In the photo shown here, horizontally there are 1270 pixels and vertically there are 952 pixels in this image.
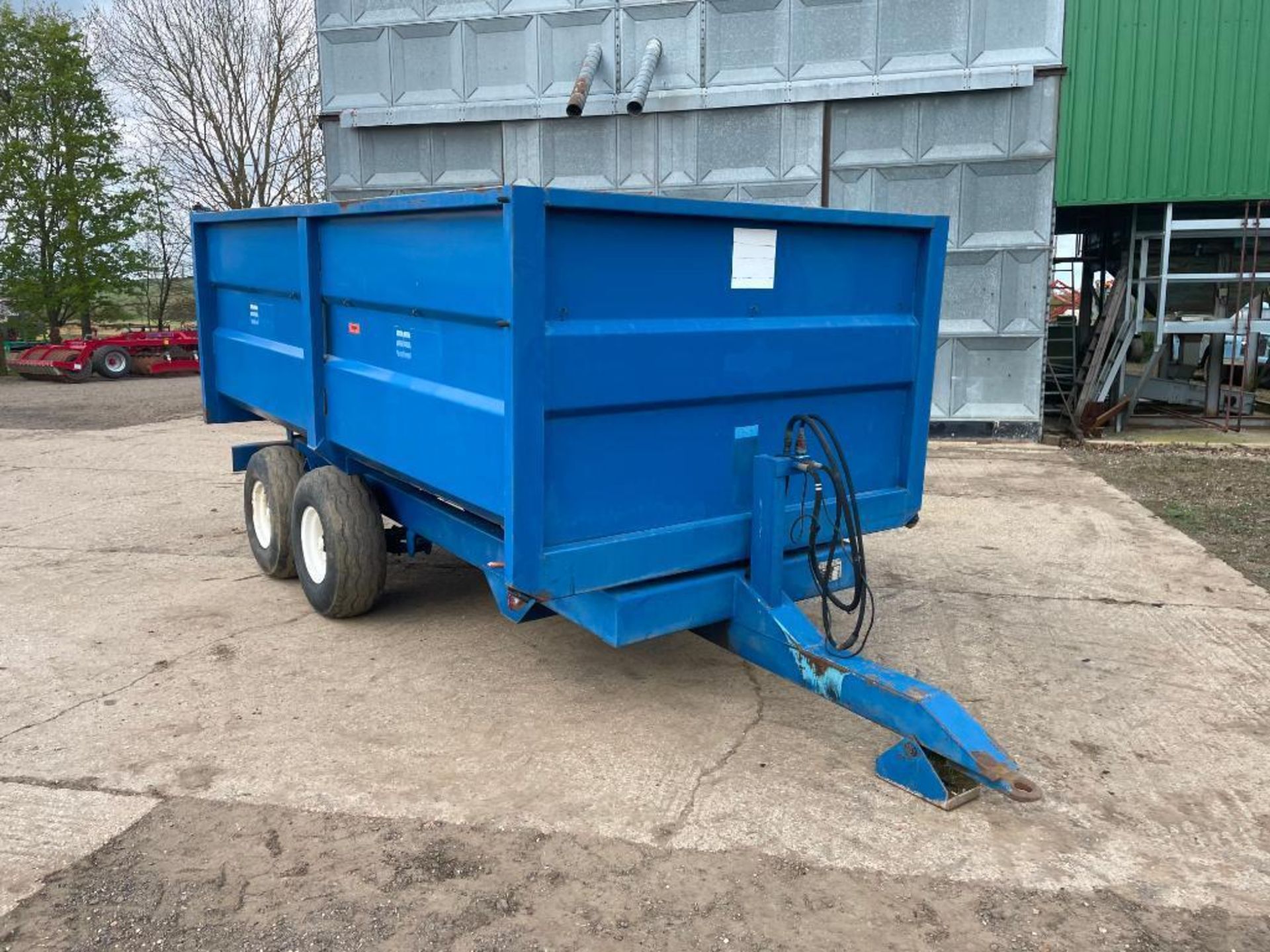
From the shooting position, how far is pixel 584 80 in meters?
11.4

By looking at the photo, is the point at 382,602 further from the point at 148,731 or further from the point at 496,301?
the point at 496,301

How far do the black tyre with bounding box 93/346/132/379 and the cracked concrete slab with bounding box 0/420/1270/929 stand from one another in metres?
14.1

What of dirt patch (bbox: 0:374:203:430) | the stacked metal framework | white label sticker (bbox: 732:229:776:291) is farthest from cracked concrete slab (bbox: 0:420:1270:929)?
dirt patch (bbox: 0:374:203:430)

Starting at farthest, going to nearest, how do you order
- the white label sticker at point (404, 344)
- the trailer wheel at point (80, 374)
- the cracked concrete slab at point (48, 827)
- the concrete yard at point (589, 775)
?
the trailer wheel at point (80, 374), the white label sticker at point (404, 344), the cracked concrete slab at point (48, 827), the concrete yard at point (589, 775)

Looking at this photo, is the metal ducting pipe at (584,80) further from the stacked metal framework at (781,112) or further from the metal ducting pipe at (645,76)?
the metal ducting pipe at (645,76)

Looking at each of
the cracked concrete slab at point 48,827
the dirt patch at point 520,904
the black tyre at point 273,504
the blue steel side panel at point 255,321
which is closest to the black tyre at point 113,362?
the blue steel side panel at point 255,321

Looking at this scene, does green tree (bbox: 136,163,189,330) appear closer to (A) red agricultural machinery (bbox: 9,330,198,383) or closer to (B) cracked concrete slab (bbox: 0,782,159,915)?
(A) red agricultural machinery (bbox: 9,330,198,383)

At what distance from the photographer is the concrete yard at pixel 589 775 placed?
293 centimetres

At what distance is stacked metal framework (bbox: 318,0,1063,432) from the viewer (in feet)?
35.7

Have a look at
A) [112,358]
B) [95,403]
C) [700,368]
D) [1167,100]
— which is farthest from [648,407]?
[112,358]

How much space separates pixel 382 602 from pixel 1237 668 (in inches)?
163

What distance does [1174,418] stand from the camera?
12633mm

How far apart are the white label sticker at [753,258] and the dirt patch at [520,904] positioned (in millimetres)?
1938

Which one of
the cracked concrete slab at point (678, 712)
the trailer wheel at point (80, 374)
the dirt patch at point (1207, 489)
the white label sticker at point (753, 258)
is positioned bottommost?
the cracked concrete slab at point (678, 712)
